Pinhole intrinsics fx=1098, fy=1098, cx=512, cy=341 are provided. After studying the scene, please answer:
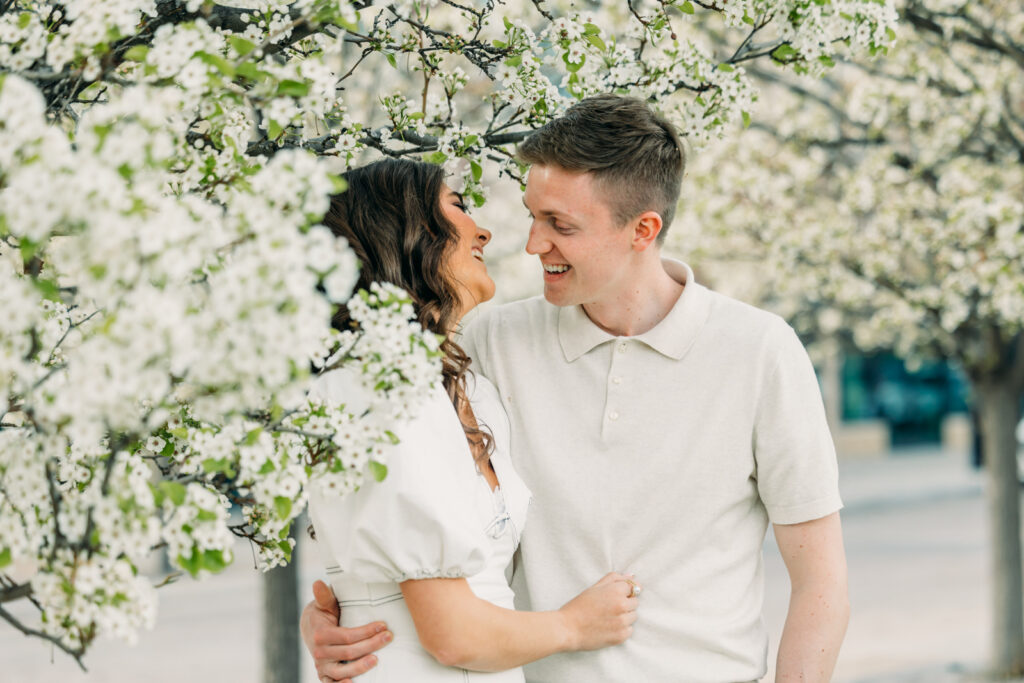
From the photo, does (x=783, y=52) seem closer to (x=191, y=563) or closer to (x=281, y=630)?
(x=191, y=563)

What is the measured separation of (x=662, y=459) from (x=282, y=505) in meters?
1.22

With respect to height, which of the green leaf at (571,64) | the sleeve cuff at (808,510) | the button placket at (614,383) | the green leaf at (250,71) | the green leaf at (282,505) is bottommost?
the sleeve cuff at (808,510)

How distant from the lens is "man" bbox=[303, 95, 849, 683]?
2.66 m

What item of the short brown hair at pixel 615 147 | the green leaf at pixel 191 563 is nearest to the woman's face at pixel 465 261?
the short brown hair at pixel 615 147

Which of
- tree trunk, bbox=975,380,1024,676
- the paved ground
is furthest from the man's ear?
the paved ground

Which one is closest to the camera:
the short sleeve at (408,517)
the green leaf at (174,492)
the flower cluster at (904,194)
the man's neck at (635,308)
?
the green leaf at (174,492)

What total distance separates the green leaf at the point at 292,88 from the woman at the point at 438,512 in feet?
1.93

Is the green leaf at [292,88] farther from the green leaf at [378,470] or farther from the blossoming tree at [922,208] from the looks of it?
the blossoming tree at [922,208]

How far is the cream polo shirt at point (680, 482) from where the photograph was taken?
2660mm

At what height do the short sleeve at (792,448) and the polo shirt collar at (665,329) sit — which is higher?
the polo shirt collar at (665,329)

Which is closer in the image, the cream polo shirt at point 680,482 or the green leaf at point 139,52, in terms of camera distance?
the green leaf at point 139,52

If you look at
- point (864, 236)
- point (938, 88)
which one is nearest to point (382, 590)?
point (938, 88)

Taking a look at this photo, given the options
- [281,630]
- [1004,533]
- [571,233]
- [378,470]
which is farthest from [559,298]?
[1004,533]

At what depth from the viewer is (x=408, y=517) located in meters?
2.12
